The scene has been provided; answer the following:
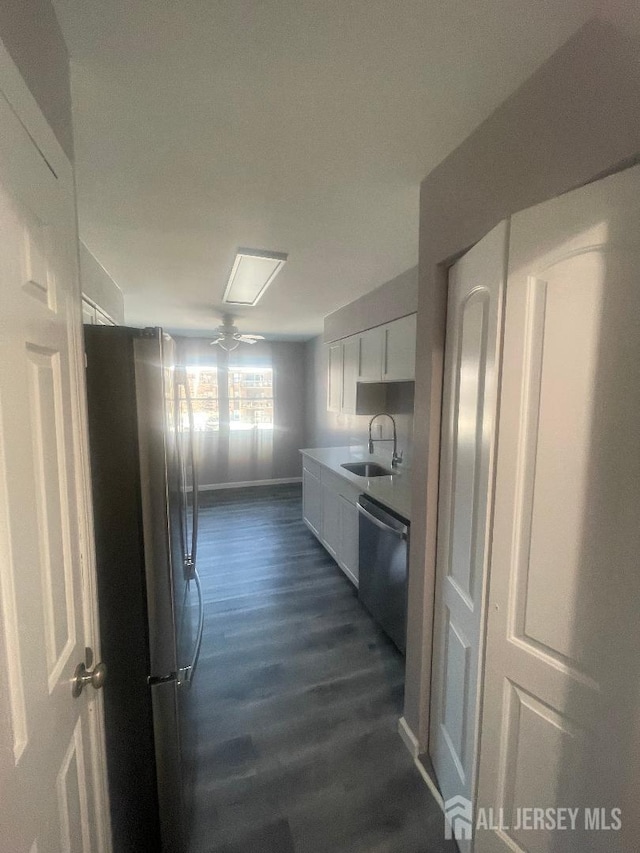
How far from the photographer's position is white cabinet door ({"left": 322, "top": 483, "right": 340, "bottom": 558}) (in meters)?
3.19

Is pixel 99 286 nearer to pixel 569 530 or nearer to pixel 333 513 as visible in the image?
pixel 333 513

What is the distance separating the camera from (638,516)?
772mm

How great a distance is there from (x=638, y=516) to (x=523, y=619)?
0.44m

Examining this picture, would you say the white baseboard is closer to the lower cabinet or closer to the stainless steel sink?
the lower cabinet

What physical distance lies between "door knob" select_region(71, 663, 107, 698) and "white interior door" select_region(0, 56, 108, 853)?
0.02 meters

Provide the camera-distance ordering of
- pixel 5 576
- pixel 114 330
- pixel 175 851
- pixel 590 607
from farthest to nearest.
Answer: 1. pixel 175 851
2. pixel 114 330
3. pixel 590 607
4. pixel 5 576

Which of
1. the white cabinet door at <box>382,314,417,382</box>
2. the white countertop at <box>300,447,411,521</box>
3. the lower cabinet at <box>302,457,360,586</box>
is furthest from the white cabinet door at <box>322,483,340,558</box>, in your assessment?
the white cabinet door at <box>382,314,417,382</box>

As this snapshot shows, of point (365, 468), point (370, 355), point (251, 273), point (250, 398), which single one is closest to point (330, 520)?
point (365, 468)

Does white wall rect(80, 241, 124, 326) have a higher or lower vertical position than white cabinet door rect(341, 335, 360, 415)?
higher

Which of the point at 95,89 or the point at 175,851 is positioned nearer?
the point at 95,89

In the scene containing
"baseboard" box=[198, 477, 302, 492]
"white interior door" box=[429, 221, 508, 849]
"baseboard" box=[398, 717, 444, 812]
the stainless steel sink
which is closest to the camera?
"white interior door" box=[429, 221, 508, 849]

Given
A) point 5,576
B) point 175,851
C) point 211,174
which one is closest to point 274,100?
point 211,174

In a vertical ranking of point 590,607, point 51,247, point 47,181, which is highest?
point 47,181

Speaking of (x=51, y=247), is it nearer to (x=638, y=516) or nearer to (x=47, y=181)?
(x=47, y=181)
